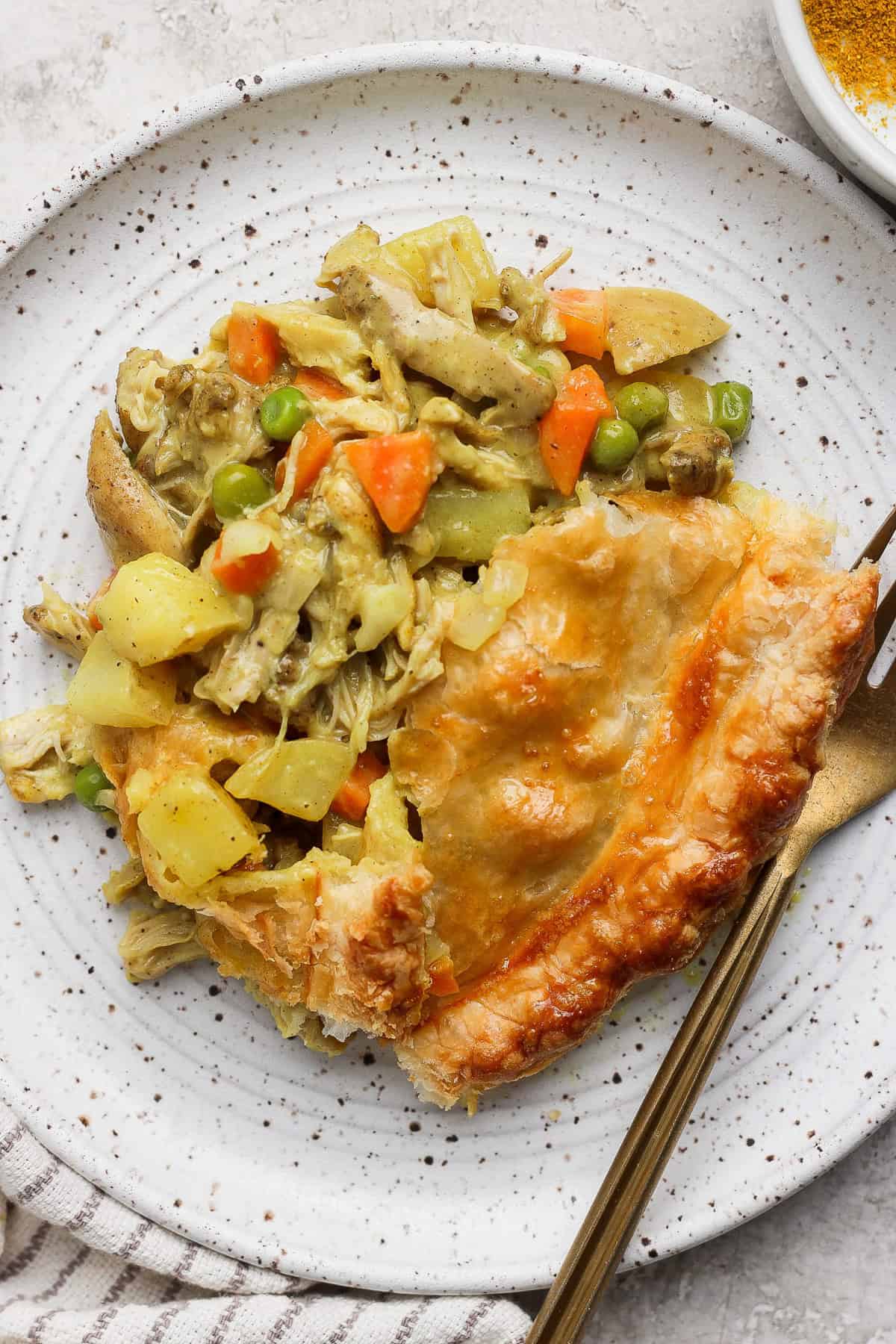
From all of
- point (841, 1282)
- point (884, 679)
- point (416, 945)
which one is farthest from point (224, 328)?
point (841, 1282)

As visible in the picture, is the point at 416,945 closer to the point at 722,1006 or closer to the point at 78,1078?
the point at 722,1006

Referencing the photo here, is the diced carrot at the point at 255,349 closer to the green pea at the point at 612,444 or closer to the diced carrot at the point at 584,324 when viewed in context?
the diced carrot at the point at 584,324

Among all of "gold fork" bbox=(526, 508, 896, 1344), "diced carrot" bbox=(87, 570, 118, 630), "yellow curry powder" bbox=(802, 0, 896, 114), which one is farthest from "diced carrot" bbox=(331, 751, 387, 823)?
"yellow curry powder" bbox=(802, 0, 896, 114)

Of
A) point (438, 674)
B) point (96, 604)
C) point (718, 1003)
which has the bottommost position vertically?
point (718, 1003)

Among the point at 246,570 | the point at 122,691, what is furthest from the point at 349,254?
the point at 122,691

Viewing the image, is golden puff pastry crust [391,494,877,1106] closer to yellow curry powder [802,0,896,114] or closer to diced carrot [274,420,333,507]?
diced carrot [274,420,333,507]

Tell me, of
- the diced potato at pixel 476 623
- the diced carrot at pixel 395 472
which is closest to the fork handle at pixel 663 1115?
the diced potato at pixel 476 623

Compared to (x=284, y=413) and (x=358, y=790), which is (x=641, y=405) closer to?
(x=284, y=413)

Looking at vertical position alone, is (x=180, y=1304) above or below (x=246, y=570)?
below
